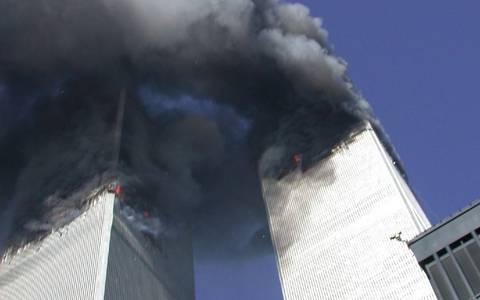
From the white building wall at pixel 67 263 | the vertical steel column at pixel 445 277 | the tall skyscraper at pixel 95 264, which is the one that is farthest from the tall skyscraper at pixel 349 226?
the vertical steel column at pixel 445 277

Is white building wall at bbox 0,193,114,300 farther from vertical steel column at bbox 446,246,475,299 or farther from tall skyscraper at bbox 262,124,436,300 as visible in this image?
vertical steel column at bbox 446,246,475,299

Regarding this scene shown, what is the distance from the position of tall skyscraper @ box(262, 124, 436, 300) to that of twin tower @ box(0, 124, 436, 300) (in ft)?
0.58

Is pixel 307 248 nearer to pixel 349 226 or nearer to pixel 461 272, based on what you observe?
pixel 349 226

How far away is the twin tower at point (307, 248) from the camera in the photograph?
102062 mm

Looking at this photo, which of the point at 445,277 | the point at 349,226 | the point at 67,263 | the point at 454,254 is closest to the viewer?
the point at 445,277

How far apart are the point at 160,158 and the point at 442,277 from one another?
9371cm

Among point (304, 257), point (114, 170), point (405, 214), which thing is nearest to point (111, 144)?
point (114, 170)

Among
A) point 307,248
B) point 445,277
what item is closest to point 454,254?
point 445,277

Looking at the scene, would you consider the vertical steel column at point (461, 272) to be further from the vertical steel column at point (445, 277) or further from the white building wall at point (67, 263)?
the white building wall at point (67, 263)

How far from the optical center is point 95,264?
334ft

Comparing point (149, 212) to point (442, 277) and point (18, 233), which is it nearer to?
point (18, 233)

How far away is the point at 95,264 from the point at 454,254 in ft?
216

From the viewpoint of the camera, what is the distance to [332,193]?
122 m

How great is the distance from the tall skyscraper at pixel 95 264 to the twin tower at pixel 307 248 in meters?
0.21
